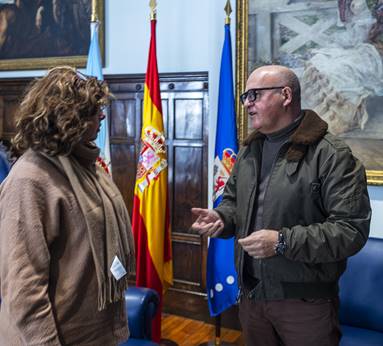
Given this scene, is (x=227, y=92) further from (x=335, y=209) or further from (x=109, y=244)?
(x=109, y=244)

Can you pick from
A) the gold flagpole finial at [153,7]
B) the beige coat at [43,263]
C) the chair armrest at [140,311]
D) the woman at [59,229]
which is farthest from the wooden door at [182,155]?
the beige coat at [43,263]

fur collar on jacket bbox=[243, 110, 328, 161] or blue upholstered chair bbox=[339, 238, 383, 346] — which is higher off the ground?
fur collar on jacket bbox=[243, 110, 328, 161]

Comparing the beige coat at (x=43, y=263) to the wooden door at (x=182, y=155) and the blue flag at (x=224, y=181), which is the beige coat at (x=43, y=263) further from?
the wooden door at (x=182, y=155)

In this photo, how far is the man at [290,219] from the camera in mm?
1481

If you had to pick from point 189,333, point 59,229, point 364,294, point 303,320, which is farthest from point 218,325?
point 59,229

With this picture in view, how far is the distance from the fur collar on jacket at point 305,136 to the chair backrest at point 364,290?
1.09 meters

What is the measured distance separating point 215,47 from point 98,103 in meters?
2.12

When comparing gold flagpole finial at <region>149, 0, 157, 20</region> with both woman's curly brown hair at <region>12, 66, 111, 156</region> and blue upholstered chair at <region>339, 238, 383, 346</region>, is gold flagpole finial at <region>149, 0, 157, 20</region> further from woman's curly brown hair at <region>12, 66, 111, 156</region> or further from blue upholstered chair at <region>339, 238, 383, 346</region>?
blue upholstered chair at <region>339, 238, 383, 346</region>

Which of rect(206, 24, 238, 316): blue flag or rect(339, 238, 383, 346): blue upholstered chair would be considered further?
rect(206, 24, 238, 316): blue flag

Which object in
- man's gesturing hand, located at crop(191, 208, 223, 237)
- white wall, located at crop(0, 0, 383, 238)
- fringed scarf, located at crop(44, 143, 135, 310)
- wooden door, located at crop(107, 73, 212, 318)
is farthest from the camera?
wooden door, located at crop(107, 73, 212, 318)

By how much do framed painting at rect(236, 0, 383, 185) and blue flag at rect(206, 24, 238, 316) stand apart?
270 millimetres

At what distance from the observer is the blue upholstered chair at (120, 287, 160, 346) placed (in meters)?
2.17

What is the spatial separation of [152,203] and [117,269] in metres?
1.55

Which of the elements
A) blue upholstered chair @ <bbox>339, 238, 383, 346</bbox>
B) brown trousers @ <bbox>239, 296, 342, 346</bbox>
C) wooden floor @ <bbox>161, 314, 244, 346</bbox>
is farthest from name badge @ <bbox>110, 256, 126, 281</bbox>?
wooden floor @ <bbox>161, 314, 244, 346</bbox>
